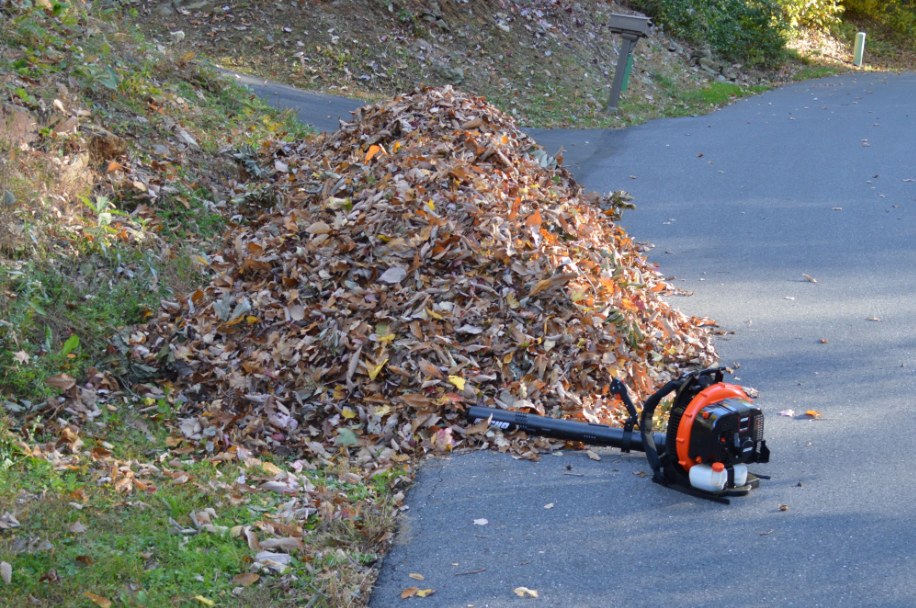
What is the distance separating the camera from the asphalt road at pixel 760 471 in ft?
11.4

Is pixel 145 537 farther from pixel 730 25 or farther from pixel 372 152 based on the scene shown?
pixel 730 25

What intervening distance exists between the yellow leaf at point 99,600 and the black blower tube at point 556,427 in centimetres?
224

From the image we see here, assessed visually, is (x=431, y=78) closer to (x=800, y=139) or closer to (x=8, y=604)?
(x=800, y=139)

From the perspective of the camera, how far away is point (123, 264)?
20.8ft

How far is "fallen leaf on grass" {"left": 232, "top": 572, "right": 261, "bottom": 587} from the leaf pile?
1.12m

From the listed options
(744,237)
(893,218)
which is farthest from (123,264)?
(893,218)

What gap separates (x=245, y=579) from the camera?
11.1 feet

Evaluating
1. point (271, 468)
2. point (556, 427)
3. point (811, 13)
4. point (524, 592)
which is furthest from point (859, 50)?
point (524, 592)

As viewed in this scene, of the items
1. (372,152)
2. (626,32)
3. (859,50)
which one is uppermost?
(859,50)

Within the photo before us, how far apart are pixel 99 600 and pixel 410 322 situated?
2509 millimetres

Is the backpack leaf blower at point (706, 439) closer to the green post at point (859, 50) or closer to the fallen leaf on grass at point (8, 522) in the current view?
the fallen leaf on grass at point (8, 522)

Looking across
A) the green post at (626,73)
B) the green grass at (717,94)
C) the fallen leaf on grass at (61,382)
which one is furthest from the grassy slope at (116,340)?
the green grass at (717,94)

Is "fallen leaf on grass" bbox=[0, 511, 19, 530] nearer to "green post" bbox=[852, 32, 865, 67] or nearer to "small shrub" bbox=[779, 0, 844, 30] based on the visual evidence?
"small shrub" bbox=[779, 0, 844, 30]

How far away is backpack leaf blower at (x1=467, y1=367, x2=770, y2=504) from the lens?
3855 mm
